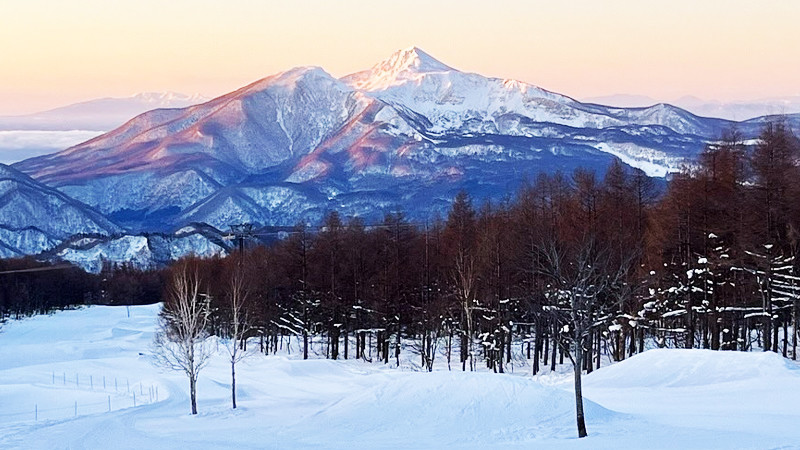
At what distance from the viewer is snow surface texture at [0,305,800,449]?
1077 inches

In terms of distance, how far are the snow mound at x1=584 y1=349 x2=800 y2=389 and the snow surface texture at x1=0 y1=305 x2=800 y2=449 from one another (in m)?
0.07

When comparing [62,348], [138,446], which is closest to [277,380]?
[138,446]

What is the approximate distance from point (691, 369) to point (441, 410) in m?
12.4

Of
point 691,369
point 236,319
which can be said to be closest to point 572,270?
point 691,369

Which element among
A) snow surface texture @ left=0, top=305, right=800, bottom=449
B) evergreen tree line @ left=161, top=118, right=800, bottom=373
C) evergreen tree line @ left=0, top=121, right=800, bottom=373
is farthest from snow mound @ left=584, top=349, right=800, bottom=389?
evergreen tree line @ left=0, top=121, right=800, bottom=373

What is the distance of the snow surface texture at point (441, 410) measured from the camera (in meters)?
27.4

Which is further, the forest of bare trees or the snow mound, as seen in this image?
the forest of bare trees

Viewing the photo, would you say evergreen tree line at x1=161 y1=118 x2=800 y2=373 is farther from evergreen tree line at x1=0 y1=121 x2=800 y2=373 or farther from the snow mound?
the snow mound

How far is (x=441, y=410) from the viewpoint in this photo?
3178cm

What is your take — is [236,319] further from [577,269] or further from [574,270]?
[577,269]

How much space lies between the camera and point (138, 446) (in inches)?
1201

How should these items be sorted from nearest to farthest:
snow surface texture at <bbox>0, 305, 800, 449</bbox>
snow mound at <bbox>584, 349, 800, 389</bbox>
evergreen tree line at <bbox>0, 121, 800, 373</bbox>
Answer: snow surface texture at <bbox>0, 305, 800, 449</bbox> < snow mound at <bbox>584, 349, 800, 389</bbox> < evergreen tree line at <bbox>0, 121, 800, 373</bbox>

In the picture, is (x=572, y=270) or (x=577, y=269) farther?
(x=572, y=270)

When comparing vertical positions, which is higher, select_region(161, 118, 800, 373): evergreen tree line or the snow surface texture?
select_region(161, 118, 800, 373): evergreen tree line
